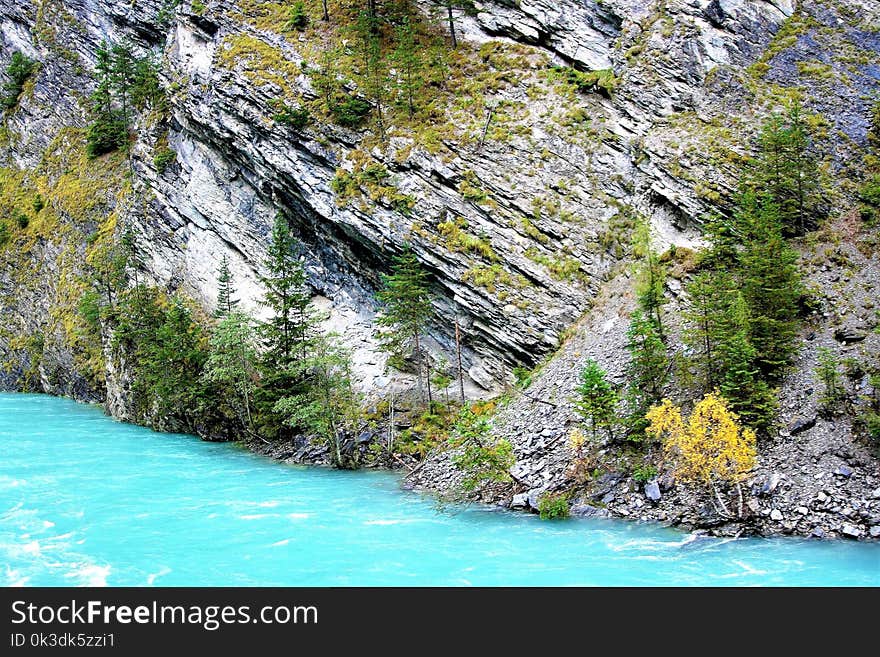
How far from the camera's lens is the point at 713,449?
21547 millimetres

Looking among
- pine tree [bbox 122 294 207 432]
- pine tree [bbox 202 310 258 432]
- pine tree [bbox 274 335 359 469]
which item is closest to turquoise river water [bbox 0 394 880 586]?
pine tree [bbox 274 335 359 469]

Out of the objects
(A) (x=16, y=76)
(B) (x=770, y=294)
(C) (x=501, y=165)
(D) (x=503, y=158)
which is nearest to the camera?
(B) (x=770, y=294)

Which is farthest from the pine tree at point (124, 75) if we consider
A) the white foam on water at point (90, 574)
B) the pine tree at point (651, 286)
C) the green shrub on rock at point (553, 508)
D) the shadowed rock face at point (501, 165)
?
the green shrub on rock at point (553, 508)

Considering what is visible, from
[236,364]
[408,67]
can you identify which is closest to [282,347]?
[236,364]

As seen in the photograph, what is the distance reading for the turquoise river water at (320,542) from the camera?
1845 centimetres

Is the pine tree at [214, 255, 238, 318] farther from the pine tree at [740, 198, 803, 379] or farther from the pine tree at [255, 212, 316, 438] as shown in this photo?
the pine tree at [740, 198, 803, 379]

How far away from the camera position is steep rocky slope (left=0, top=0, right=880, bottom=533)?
34031 millimetres

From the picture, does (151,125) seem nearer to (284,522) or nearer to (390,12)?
(390,12)

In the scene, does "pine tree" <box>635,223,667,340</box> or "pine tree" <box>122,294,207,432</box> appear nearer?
"pine tree" <box>635,223,667,340</box>

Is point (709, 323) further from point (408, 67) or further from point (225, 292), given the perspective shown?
point (225, 292)

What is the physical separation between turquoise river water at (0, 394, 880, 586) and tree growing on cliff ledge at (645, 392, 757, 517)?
2.05 metres

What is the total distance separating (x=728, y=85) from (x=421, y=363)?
24106 mm

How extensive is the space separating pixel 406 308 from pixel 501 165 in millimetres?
10854
